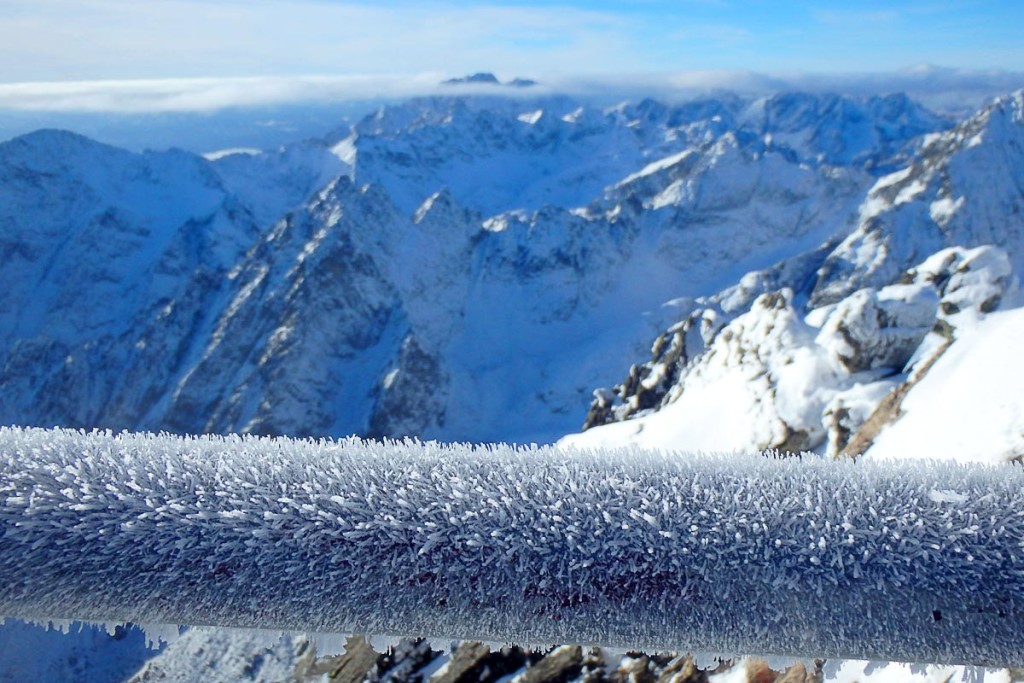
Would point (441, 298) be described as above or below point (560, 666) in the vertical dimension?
below

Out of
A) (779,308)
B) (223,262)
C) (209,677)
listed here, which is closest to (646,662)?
(209,677)

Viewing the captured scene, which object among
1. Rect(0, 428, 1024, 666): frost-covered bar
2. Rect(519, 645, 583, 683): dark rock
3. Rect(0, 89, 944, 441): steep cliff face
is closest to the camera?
Rect(0, 428, 1024, 666): frost-covered bar

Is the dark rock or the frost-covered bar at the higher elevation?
the frost-covered bar

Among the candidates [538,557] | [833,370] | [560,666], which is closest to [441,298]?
[833,370]

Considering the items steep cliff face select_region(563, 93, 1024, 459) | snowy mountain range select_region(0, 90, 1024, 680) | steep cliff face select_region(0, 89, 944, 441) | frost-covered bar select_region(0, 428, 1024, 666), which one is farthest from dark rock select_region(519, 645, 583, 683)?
steep cliff face select_region(0, 89, 944, 441)

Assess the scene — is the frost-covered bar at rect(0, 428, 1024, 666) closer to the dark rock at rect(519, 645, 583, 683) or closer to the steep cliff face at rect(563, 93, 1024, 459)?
the steep cliff face at rect(563, 93, 1024, 459)

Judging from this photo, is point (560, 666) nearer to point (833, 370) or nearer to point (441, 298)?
point (833, 370)

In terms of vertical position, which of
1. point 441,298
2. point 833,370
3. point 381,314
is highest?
point 833,370

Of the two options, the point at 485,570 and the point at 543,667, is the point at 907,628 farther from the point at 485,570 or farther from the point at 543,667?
the point at 543,667

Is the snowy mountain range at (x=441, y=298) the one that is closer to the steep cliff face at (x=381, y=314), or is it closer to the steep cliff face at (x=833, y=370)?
→ the steep cliff face at (x=381, y=314)

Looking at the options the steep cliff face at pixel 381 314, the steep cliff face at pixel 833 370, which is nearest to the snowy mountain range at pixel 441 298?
the steep cliff face at pixel 381 314
